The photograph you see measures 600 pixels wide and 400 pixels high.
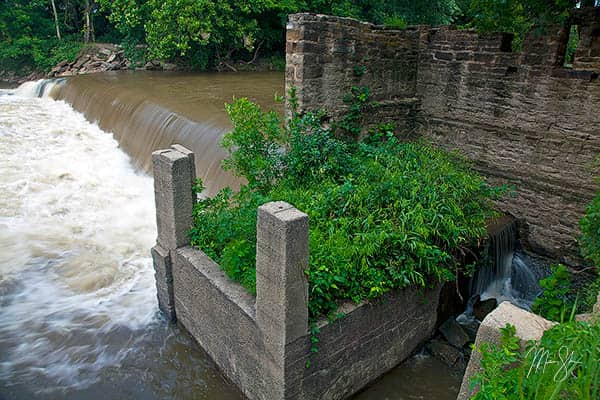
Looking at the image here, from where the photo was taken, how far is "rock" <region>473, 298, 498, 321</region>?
5658mm

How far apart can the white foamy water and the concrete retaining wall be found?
85cm

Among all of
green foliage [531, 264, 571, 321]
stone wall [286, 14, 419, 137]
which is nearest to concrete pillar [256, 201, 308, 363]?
stone wall [286, 14, 419, 137]

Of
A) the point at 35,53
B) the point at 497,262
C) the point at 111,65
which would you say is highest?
the point at 35,53

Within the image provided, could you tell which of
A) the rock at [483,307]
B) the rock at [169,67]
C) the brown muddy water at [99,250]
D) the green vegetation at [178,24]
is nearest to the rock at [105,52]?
the green vegetation at [178,24]

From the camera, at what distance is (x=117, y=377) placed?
4.78 m

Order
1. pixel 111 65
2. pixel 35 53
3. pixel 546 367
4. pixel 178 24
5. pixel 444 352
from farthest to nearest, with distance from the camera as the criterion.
Answer: pixel 35 53 → pixel 111 65 → pixel 178 24 → pixel 444 352 → pixel 546 367

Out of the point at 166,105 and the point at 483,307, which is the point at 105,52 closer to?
the point at 166,105

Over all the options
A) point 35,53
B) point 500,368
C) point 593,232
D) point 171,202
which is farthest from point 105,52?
point 500,368

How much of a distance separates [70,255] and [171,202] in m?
3.03

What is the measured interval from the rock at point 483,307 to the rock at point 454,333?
491mm

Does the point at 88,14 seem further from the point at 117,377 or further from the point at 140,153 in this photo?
the point at 117,377

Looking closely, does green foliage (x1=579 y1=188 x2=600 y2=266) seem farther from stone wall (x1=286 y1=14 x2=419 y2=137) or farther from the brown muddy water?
stone wall (x1=286 y1=14 x2=419 y2=137)

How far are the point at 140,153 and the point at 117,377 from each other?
564 centimetres

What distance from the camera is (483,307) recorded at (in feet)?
18.8
